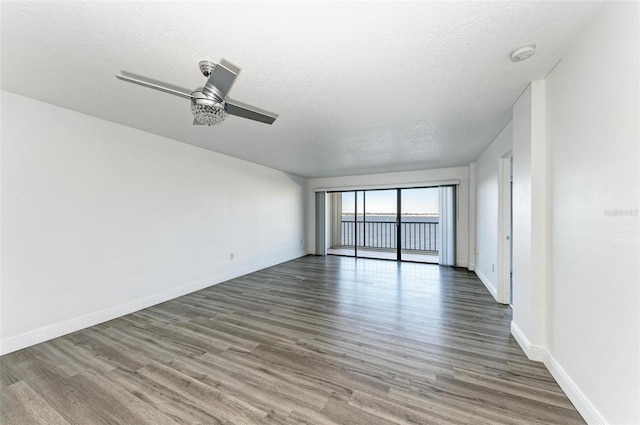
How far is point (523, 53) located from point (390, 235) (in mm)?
6558

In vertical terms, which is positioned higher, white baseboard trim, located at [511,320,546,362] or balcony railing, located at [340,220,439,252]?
balcony railing, located at [340,220,439,252]

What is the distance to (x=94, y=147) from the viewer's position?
8.77ft

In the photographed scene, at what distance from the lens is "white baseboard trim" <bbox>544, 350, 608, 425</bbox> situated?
4.29 ft

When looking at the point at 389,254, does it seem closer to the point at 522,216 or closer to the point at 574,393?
the point at 522,216

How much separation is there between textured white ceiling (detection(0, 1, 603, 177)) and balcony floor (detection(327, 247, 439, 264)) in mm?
4110

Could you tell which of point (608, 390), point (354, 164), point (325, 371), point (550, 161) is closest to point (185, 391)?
point (325, 371)

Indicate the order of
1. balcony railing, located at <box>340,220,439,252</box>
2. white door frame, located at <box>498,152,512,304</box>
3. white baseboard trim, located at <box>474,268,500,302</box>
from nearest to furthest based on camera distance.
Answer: white door frame, located at <box>498,152,512,304</box> < white baseboard trim, located at <box>474,268,500,302</box> < balcony railing, located at <box>340,220,439,252</box>

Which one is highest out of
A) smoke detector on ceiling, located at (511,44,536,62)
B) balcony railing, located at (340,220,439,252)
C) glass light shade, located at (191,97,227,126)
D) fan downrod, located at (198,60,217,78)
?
smoke detector on ceiling, located at (511,44,536,62)

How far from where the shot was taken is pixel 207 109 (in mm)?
1646

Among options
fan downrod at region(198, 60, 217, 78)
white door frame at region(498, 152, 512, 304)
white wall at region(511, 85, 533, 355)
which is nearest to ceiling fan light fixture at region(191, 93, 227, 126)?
fan downrod at region(198, 60, 217, 78)

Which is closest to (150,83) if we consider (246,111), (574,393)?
(246,111)

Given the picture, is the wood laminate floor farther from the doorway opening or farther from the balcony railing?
the balcony railing

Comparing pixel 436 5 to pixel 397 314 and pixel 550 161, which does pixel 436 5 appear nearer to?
pixel 550 161

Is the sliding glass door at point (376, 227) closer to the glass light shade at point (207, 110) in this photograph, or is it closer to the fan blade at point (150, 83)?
the glass light shade at point (207, 110)
